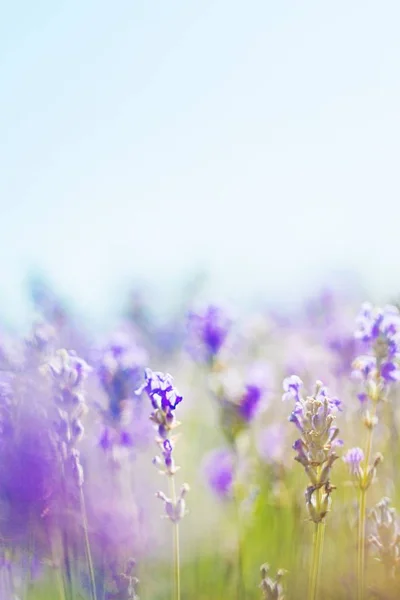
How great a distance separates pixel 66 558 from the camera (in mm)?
1535

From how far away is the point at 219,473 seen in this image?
8.71 feet

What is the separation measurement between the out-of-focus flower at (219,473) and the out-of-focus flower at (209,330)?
1.21 feet

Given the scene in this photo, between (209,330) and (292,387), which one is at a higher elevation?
(209,330)

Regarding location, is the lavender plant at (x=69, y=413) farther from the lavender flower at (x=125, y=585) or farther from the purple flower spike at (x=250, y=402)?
the purple flower spike at (x=250, y=402)

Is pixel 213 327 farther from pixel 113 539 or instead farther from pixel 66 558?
pixel 66 558

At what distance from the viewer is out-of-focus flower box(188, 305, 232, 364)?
2.46 meters

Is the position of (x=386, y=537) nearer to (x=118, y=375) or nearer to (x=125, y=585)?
(x=125, y=585)

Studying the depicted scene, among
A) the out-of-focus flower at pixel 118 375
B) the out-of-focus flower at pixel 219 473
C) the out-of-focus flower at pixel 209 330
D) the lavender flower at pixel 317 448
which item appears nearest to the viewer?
the lavender flower at pixel 317 448

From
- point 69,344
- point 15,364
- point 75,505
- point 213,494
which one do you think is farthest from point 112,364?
point 213,494

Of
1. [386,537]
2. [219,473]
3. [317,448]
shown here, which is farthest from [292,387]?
[219,473]

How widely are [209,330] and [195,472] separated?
745mm

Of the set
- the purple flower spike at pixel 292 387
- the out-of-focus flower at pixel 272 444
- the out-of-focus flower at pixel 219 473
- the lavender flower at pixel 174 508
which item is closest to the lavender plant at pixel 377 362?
the purple flower spike at pixel 292 387

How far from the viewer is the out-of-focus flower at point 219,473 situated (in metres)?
2.62

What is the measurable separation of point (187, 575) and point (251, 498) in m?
0.33
